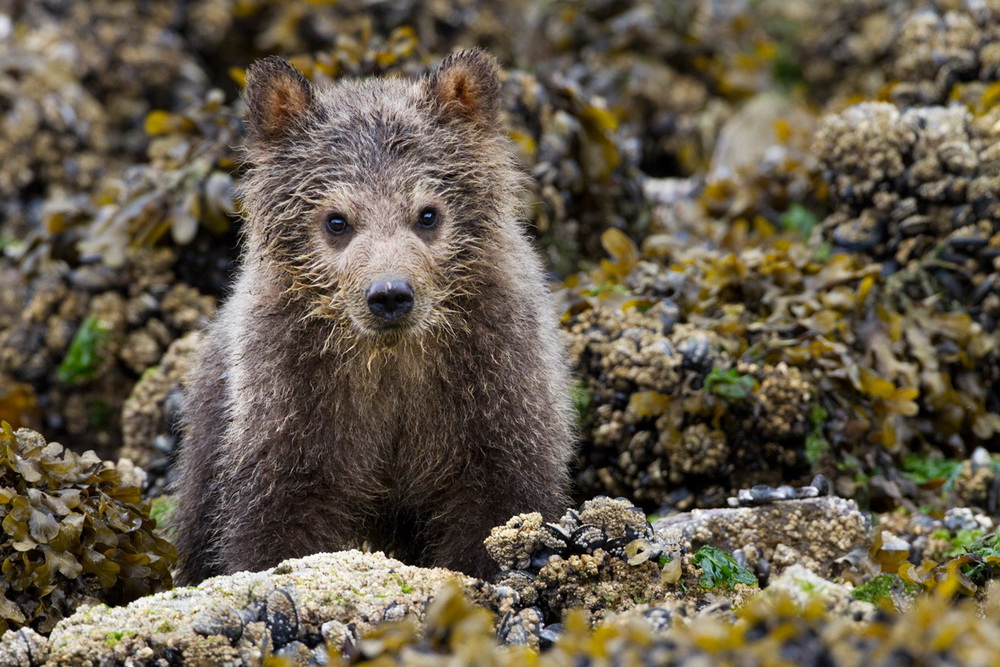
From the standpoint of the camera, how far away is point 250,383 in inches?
215

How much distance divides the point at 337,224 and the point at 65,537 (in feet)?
5.90

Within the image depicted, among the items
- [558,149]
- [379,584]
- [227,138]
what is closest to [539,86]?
[558,149]

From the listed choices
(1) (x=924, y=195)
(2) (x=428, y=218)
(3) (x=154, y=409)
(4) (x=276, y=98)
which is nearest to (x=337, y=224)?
(2) (x=428, y=218)

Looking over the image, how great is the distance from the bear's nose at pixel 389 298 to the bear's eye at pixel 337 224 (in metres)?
0.51

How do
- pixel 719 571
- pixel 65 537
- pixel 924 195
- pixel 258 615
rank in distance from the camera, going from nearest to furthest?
pixel 258 615 < pixel 719 571 < pixel 65 537 < pixel 924 195

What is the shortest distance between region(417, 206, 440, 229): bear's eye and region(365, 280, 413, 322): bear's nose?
487 millimetres

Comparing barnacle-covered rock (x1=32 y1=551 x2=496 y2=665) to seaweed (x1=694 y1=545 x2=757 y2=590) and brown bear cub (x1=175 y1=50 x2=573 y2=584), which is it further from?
seaweed (x1=694 y1=545 x2=757 y2=590)

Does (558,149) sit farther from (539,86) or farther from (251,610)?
(251,610)

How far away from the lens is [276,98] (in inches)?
221

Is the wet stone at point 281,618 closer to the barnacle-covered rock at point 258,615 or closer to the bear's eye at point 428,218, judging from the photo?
the barnacle-covered rock at point 258,615

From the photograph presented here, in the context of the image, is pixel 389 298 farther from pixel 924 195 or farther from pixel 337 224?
pixel 924 195

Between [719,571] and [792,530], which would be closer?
[719,571]

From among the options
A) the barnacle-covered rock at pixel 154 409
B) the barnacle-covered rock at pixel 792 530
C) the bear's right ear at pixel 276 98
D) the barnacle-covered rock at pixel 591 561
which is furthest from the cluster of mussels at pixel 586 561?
the barnacle-covered rock at pixel 154 409

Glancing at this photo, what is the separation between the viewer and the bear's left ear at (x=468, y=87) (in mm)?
5691
